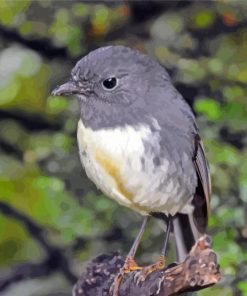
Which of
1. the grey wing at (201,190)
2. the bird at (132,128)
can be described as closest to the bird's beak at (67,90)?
the bird at (132,128)

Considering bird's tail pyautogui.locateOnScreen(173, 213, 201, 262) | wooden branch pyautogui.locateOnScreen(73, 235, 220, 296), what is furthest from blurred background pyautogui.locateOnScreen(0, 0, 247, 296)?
wooden branch pyautogui.locateOnScreen(73, 235, 220, 296)

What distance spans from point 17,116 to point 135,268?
1051mm

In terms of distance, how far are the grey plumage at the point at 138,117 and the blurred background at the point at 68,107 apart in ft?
2.87

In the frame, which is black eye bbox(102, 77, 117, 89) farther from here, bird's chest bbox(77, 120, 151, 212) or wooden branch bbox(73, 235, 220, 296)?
wooden branch bbox(73, 235, 220, 296)

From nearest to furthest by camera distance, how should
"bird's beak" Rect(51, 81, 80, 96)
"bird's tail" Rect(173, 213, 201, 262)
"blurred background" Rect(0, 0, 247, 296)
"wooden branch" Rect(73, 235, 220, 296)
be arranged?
"wooden branch" Rect(73, 235, 220, 296)
"bird's beak" Rect(51, 81, 80, 96)
"bird's tail" Rect(173, 213, 201, 262)
"blurred background" Rect(0, 0, 247, 296)

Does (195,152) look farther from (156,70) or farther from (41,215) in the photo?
(41,215)

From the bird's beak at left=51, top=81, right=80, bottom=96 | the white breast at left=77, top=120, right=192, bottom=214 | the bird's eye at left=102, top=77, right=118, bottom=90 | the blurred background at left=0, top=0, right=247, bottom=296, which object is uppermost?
the bird's beak at left=51, top=81, right=80, bottom=96

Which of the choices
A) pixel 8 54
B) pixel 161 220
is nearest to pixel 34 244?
pixel 8 54

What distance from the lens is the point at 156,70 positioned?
122 centimetres

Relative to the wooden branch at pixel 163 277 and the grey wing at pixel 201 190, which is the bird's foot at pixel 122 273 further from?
the grey wing at pixel 201 190

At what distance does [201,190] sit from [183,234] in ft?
0.36

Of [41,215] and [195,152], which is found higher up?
[195,152]

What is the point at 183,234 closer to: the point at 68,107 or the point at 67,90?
the point at 67,90

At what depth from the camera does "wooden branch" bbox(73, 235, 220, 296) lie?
1062mm
